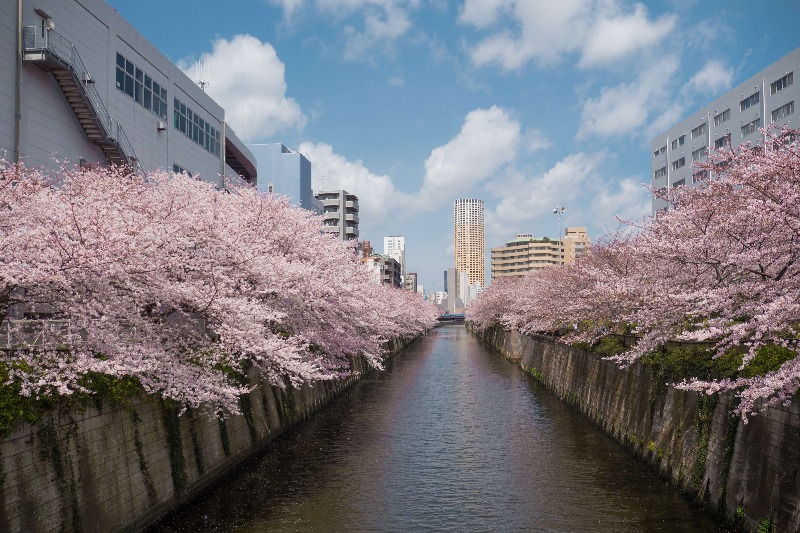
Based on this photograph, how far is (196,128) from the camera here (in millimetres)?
52125

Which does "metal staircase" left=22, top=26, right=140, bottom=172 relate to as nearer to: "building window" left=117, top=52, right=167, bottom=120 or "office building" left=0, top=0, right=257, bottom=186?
"office building" left=0, top=0, right=257, bottom=186

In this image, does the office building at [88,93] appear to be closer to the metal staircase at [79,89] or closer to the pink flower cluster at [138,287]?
the metal staircase at [79,89]

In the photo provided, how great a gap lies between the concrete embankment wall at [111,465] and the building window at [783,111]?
72028mm

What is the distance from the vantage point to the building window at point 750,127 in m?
83.2

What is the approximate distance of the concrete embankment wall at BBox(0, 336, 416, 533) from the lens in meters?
14.8

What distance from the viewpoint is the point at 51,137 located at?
32875 mm

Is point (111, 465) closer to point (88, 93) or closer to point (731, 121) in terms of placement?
point (88, 93)

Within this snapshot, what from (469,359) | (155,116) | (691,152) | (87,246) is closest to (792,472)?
(87,246)

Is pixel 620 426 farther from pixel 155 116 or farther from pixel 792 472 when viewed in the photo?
pixel 155 116

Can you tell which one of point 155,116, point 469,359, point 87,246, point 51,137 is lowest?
point 469,359

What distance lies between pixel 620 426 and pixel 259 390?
16.6m

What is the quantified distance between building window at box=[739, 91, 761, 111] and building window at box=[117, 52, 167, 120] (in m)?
69.0

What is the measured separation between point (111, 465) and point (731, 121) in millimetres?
90473

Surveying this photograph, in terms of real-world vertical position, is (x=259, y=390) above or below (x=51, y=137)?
below
